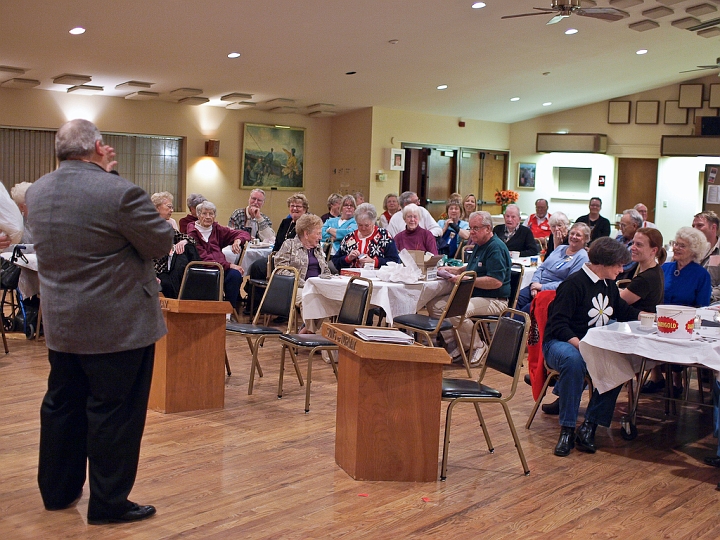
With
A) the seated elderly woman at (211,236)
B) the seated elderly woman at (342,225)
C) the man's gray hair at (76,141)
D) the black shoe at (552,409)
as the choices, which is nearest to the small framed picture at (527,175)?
the seated elderly woman at (342,225)

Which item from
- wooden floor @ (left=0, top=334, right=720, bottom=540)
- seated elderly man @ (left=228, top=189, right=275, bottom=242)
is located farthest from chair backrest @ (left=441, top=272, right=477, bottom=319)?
seated elderly man @ (left=228, top=189, right=275, bottom=242)

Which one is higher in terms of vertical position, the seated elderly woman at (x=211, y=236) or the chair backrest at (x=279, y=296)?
the seated elderly woman at (x=211, y=236)

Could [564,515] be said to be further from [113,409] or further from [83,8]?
[83,8]

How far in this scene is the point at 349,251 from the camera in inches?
297

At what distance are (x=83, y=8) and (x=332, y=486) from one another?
247 inches

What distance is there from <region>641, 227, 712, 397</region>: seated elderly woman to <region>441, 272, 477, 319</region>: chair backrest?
1.41 m

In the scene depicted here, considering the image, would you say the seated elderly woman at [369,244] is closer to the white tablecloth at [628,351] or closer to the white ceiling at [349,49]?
the white ceiling at [349,49]

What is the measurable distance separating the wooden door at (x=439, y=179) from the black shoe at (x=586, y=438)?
11243 millimetres

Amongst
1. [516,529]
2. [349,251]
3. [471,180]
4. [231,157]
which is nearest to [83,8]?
[349,251]

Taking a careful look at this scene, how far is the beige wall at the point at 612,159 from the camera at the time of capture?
15.7 meters

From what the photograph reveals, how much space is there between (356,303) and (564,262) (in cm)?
231

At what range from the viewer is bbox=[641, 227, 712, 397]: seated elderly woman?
554cm

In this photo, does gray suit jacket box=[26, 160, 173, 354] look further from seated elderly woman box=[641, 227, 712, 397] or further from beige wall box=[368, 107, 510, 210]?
beige wall box=[368, 107, 510, 210]

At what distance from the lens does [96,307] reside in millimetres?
3133
